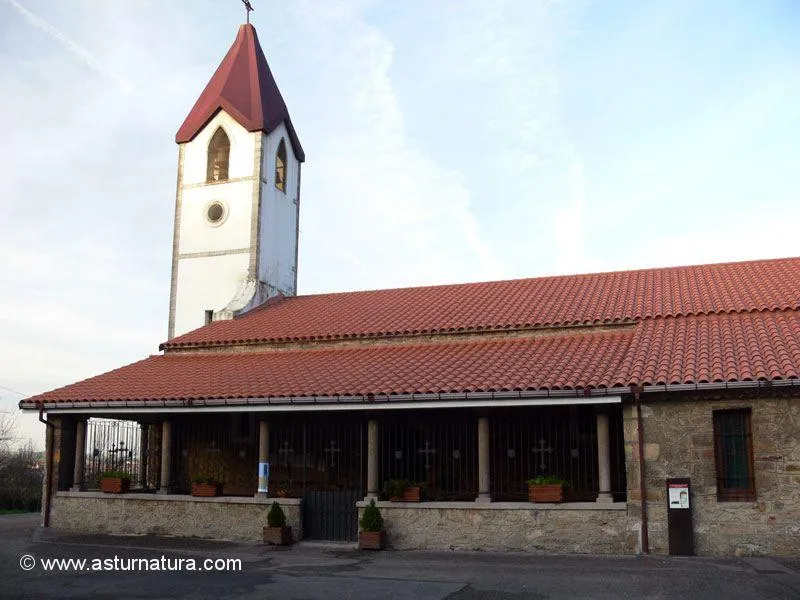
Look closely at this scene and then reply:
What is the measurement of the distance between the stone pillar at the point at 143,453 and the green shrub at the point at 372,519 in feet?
22.5

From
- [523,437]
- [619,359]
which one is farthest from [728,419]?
[523,437]

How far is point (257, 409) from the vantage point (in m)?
15.8

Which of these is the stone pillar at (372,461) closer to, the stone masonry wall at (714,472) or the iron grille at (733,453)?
the stone masonry wall at (714,472)

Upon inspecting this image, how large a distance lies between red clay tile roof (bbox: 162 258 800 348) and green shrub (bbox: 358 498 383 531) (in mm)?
5282

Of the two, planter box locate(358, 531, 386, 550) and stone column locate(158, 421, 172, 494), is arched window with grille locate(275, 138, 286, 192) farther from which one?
planter box locate(358, 531, 386, 550)

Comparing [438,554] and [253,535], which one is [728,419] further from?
[253,535]

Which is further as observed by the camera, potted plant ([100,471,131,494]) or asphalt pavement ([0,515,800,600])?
potted plant ([100,471,131,494])

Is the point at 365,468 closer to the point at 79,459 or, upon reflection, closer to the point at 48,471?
the point at 79,459

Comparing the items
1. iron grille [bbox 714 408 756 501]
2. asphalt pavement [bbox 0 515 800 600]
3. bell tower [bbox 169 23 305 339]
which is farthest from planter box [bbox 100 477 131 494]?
iron grille [bbox 714 408 756 501]

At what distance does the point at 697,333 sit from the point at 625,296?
3.32 m

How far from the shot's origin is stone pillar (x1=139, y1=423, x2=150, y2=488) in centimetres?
1938

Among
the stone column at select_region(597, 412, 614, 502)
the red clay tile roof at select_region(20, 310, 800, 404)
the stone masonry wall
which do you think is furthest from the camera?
the red clay tile roof at select_region(20, 310, 800, 404)

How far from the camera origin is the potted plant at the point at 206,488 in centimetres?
1625

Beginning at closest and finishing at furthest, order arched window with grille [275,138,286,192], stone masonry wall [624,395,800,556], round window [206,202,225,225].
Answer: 1. stone masonry wall [624,395,800,556]
2. round window [206,202,225,225]
3. arched window with grille [275,138,286,192]
